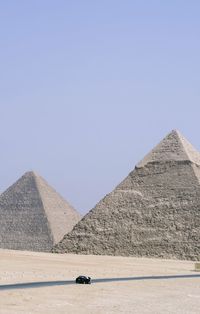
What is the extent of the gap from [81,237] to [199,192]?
10.8 metres

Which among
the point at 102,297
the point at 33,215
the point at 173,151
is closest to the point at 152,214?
the point at 173,151

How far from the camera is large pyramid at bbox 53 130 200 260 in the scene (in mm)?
74375

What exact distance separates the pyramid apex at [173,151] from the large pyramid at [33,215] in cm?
2019

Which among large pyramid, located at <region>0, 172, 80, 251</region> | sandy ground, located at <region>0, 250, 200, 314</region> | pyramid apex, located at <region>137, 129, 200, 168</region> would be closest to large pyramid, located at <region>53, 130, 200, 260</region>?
pyramid apex, located at <region>137, 129, 200, 168</region>

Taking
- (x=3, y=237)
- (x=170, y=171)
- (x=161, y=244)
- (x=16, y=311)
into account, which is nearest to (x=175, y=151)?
(x=170, y=171)

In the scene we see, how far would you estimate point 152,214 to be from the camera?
76625mm

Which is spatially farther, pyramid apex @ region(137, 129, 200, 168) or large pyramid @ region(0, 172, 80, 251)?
large pyramid @ region(0, 172, 80, 251)

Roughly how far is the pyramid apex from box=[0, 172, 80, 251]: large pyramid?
66.2 feet

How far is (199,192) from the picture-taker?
76438mm

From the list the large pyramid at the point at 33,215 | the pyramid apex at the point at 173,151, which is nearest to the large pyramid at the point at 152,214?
the pyramid apex at the point at 173,151

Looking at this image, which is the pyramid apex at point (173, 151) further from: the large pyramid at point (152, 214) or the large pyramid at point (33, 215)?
the large pyramid at point (33, 215)

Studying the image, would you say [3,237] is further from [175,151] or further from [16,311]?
[16,311]

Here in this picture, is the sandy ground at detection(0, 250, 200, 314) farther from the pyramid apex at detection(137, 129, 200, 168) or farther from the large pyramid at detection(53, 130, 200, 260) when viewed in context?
the pyramid apex at detection(137, 129, 200, 168)

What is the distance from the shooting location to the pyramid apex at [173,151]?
7981 cm
